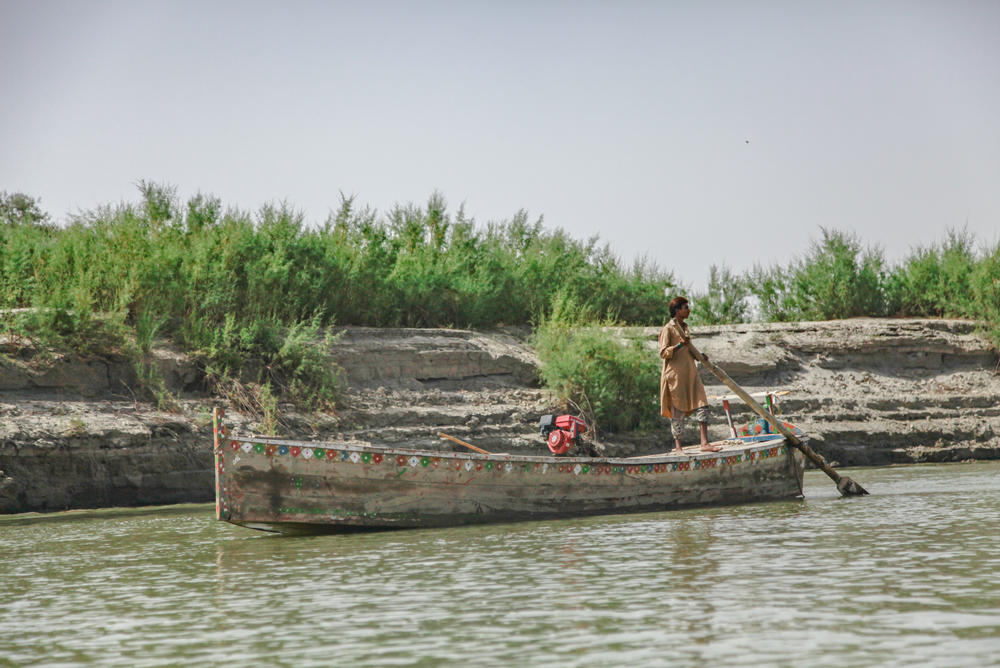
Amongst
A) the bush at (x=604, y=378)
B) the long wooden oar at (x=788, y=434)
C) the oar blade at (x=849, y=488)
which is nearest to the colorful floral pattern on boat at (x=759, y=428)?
the long wooden oar at (x=788, y=434)

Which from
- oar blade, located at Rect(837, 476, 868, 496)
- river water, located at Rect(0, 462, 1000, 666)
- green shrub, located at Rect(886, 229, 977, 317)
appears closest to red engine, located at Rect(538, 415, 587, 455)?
river water, located at Rect(0, 462, 1000, 666)

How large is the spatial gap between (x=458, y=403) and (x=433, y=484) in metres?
6.62

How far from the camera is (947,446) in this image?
18344mm

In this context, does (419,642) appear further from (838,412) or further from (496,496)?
(838,412)

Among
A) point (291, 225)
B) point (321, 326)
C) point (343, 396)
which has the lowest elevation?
point (343, 396)

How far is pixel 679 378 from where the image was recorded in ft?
40.2

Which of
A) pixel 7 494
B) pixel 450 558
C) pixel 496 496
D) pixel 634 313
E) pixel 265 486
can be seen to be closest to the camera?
pixel 450 558

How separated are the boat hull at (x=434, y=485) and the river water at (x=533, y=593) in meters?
0.29

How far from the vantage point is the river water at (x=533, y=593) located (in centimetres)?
504

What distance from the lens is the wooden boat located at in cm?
947

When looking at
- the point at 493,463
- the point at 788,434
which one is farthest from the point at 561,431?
the point at 788,434

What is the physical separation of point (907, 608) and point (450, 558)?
3.70 metres

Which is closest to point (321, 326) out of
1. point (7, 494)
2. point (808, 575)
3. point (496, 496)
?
point (7, 494)

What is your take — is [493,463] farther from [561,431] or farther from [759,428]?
[759,428]
